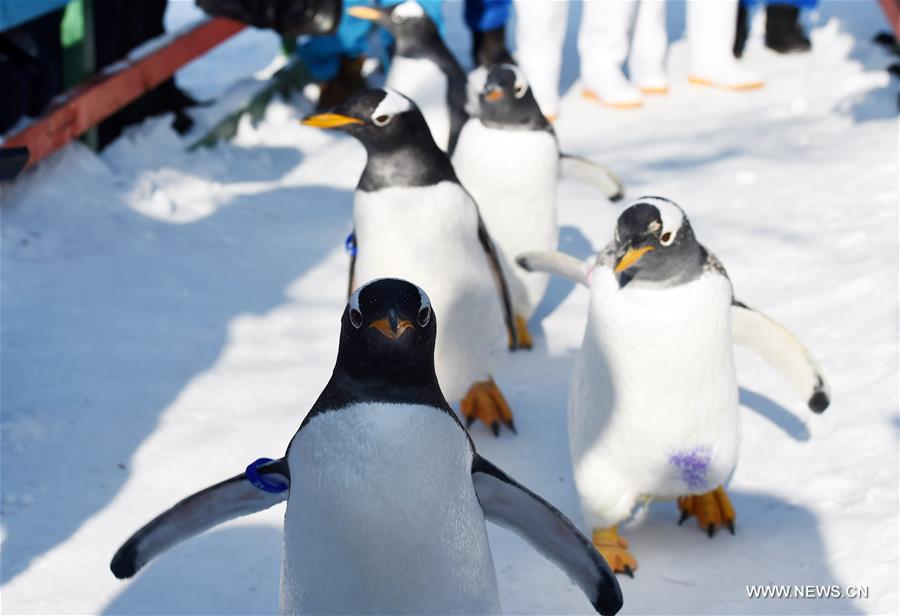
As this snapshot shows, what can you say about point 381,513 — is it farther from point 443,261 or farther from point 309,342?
point 309,342

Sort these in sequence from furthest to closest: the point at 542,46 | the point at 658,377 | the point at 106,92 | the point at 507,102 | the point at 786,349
Answer: the point at 542,46
the point at 106,92
the point at 507,102
the point at 786,349
the point at 658,377

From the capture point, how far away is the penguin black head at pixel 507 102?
11.3ft

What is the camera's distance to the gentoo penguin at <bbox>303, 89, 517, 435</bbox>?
9.61 ft

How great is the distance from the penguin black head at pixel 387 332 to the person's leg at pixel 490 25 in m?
4.74

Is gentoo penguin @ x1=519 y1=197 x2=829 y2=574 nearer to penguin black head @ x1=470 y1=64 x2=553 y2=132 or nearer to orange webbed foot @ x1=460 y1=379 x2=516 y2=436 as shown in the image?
orange webbed foot @ x1=460 y1=379 x2=516 y2=436

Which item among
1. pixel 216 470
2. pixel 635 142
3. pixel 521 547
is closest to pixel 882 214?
pixel 635 142

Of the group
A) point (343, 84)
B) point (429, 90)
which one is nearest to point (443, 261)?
point (429, 90)

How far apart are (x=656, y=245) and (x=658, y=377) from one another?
281 millimetres

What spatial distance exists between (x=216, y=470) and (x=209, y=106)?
129 inches

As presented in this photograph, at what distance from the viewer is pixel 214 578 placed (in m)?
2.53

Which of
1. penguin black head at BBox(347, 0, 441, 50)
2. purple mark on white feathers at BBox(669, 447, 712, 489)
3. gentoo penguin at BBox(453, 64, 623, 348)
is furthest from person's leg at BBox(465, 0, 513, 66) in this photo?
purple mark on white feathers at BBox(669, 447, 712, 489)

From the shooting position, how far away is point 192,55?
558cm

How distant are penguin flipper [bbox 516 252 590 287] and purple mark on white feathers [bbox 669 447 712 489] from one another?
1.48ft

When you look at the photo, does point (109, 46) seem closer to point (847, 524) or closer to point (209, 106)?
point (209, 106)
